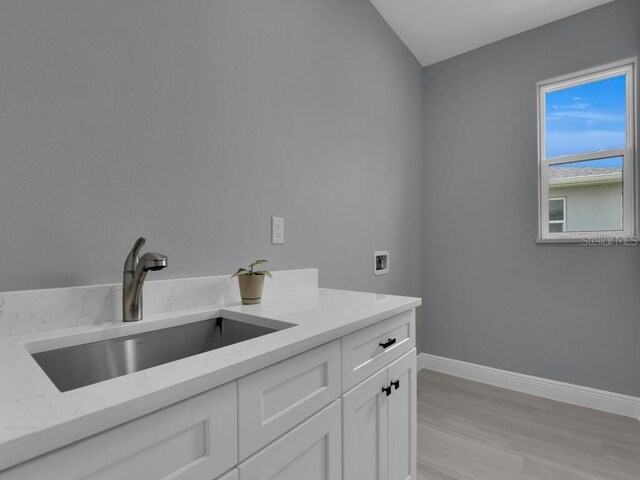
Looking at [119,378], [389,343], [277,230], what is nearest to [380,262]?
[277,230]

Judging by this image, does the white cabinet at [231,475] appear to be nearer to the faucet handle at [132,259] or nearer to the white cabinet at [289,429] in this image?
the white cabinet at [289,429]

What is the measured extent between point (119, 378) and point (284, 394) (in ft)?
1.13

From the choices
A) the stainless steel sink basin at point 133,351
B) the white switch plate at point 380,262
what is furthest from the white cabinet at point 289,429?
the white switch plate at point 380,262

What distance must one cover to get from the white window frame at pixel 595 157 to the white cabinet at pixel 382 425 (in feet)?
5.87

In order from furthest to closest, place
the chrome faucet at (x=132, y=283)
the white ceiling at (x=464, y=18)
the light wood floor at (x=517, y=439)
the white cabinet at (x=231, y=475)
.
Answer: the white ceiling at (x=464, y=18)
the light wood floor at (x=517, y=439)
the chrome faucet at (x=132, y=283)
the white cabinet at (x=231, y=475)

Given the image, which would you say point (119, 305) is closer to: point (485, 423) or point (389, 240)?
point (389, 240)

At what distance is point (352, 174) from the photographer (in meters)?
2.10

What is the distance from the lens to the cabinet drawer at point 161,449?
44 centimetres

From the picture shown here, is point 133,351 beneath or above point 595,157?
beneath

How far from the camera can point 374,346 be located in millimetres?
1128

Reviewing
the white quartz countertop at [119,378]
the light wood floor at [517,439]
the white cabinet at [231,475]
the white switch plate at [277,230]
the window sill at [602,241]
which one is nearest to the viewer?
the white quartz countertop at [119,378]

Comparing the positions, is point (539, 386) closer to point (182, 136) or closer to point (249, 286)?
point (249, 286)

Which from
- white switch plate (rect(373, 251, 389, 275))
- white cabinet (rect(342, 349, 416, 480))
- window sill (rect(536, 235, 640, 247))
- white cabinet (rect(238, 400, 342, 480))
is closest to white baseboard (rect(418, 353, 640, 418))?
window sill (rect(536, 235, 640, 247))

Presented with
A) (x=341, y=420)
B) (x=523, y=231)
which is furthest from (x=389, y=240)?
(x=341, y=420)
